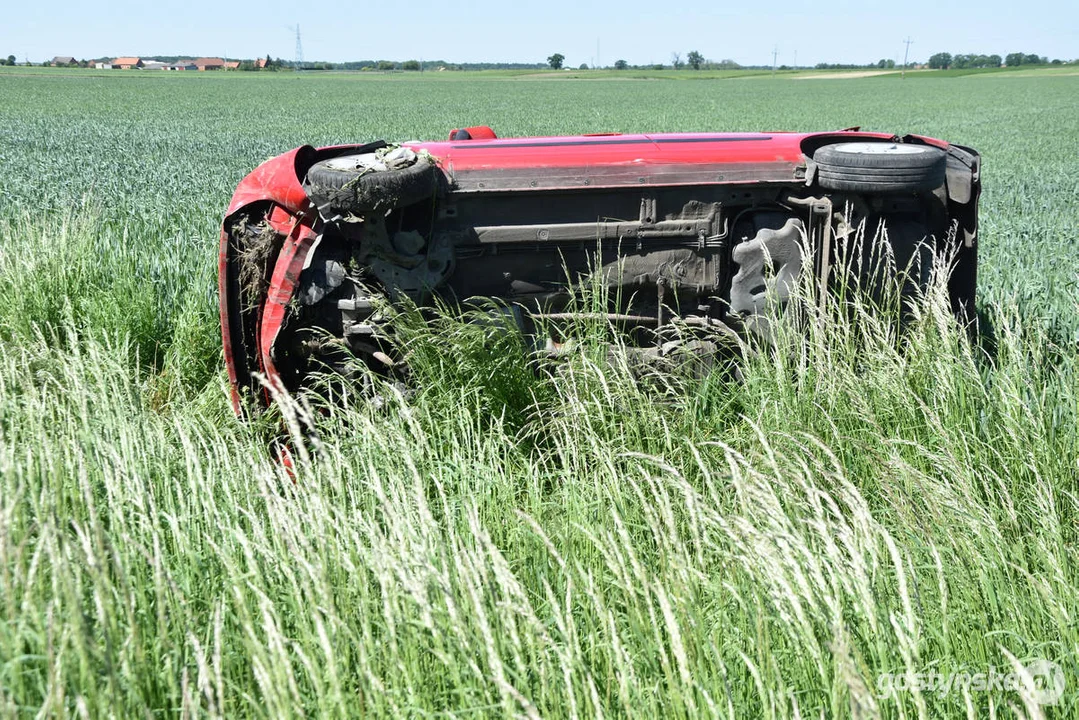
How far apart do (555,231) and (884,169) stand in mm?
1541

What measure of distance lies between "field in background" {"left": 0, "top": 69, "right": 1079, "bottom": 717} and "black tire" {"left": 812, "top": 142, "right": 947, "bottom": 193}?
0.68 meters

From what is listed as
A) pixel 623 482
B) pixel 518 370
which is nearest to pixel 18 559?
pixel 623 482

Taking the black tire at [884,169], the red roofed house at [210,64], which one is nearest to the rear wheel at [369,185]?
the black tire at [884,169]

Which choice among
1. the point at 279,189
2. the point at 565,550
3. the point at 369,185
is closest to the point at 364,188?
the point at 369,185

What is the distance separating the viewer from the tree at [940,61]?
360 feet

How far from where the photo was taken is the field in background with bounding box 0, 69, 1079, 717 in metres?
1.95

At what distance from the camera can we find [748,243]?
4559mm

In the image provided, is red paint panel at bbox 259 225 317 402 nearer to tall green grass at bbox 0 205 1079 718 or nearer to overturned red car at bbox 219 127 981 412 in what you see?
overturned red car at bbox 219 127 981 412

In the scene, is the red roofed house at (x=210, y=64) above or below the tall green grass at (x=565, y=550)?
above

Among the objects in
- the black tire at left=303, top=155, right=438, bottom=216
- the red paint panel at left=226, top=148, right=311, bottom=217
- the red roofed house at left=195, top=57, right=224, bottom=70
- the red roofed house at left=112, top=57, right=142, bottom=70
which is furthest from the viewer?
the red roofed house at left=112, top=57, right=142, bottom=70

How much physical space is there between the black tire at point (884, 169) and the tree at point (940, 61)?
387ft

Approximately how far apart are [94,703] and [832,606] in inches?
58.8

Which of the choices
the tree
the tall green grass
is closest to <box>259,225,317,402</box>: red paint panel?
the tall green grass

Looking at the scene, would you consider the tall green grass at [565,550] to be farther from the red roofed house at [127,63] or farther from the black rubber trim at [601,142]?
the red roofed house at [127,63]
